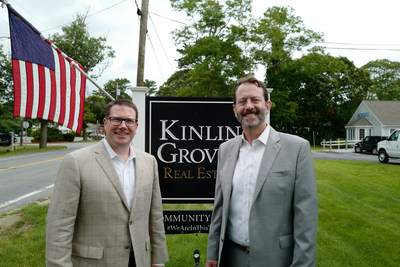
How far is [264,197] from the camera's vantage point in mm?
1779

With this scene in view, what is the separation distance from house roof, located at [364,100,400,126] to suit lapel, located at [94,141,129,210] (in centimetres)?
3659

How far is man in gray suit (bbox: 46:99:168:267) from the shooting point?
1786mm

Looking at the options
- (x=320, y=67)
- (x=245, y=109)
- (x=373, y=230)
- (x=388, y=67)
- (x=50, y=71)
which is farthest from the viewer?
(x=388, y=67)

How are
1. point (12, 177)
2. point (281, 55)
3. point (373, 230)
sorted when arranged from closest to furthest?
point (373, 230), point (12, 177), point (281, 55)

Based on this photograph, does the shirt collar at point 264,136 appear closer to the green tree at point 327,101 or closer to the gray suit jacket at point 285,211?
the gray suit jacket at point 285,211

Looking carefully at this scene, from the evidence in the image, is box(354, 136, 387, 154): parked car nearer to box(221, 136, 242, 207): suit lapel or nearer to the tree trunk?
box(221, 136, 242, 207): suit lapel

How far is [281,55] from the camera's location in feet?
83.8

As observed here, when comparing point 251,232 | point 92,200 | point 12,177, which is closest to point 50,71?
point 92,200

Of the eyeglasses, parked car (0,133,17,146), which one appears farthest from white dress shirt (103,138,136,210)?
parked car (0,133,17,146)

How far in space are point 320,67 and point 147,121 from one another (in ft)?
91.4

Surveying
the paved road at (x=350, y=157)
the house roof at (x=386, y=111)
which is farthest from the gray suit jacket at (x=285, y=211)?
the house roof at (x=386, y=111)

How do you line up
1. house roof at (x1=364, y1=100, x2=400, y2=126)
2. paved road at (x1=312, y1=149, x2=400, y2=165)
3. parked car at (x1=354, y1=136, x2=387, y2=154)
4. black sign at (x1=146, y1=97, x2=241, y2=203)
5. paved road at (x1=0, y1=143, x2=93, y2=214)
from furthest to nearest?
house roof at (x1=364, y1=100, x2=400, y2=126) < parked car at (x1=354, y1=136, x2=387, y2=154) < paved road at (x1=312, y1=149, x2=400, y2=165) < paved road at (x1=0, y1=143, x2=93, y2=214) < black sign at (x1=146, y1=97, x2=241, y2=203)

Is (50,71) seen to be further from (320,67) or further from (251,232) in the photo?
(320,67)

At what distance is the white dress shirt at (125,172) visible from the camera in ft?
6.47
